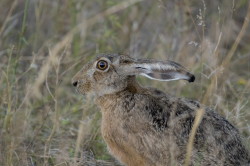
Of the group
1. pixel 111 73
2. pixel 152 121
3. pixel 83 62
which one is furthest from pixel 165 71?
pixel 83 62

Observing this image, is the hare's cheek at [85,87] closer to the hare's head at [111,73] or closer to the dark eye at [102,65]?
the hare's head at [111,73]

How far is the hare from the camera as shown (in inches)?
187

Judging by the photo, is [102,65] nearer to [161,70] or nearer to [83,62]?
[161,70]

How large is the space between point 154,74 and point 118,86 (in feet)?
1.25

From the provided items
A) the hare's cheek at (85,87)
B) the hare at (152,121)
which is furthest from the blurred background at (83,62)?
the hare at (152,121)

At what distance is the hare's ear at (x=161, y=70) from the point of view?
Result: 15.8 feet

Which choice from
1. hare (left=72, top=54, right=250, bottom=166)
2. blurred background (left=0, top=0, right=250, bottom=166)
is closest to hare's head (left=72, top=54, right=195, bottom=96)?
hare (left=72, top=54, right=250, bottom=166)

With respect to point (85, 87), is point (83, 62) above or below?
above

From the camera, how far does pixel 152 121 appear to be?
4.88 meters

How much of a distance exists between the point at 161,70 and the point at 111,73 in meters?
0.52

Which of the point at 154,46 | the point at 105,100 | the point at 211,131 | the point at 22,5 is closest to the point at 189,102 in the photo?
the point at 211,131

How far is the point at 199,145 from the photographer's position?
4723mm

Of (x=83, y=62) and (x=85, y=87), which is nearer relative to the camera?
(x=85, y=87)

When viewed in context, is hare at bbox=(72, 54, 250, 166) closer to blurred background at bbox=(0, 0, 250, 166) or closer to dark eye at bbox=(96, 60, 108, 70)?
dark eye at bbox=(96, 60, 108, 70)
